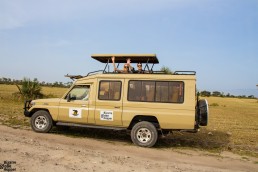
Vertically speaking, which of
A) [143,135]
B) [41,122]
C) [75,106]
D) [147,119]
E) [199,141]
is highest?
[75,106]

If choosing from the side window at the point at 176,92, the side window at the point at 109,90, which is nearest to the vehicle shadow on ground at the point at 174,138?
the side window at the point at 109,90

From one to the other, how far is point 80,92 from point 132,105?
1997 mm

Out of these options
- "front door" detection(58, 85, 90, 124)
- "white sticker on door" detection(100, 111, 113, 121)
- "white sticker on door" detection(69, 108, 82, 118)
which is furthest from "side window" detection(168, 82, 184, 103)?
"white sticker on door" detection(69, 108, 82, 118)

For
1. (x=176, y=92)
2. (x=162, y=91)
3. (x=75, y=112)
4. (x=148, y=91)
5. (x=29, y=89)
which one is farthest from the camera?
(x=29, y=89)

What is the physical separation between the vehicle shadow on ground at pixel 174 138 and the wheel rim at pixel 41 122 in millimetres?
548

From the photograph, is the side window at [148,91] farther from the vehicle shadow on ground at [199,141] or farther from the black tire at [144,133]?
the vehicle shadow on ground at [199,141]

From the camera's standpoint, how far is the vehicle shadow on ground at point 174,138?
10.2 meters

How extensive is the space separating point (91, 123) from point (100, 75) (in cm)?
163

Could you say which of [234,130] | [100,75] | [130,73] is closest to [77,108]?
[100,75]

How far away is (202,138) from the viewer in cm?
1168

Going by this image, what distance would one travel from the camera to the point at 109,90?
32.9 ft

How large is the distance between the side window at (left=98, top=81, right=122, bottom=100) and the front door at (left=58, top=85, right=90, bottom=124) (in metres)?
0.53

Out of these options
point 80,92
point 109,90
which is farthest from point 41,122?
point 109,90

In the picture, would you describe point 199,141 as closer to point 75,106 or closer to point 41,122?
point 75,106
